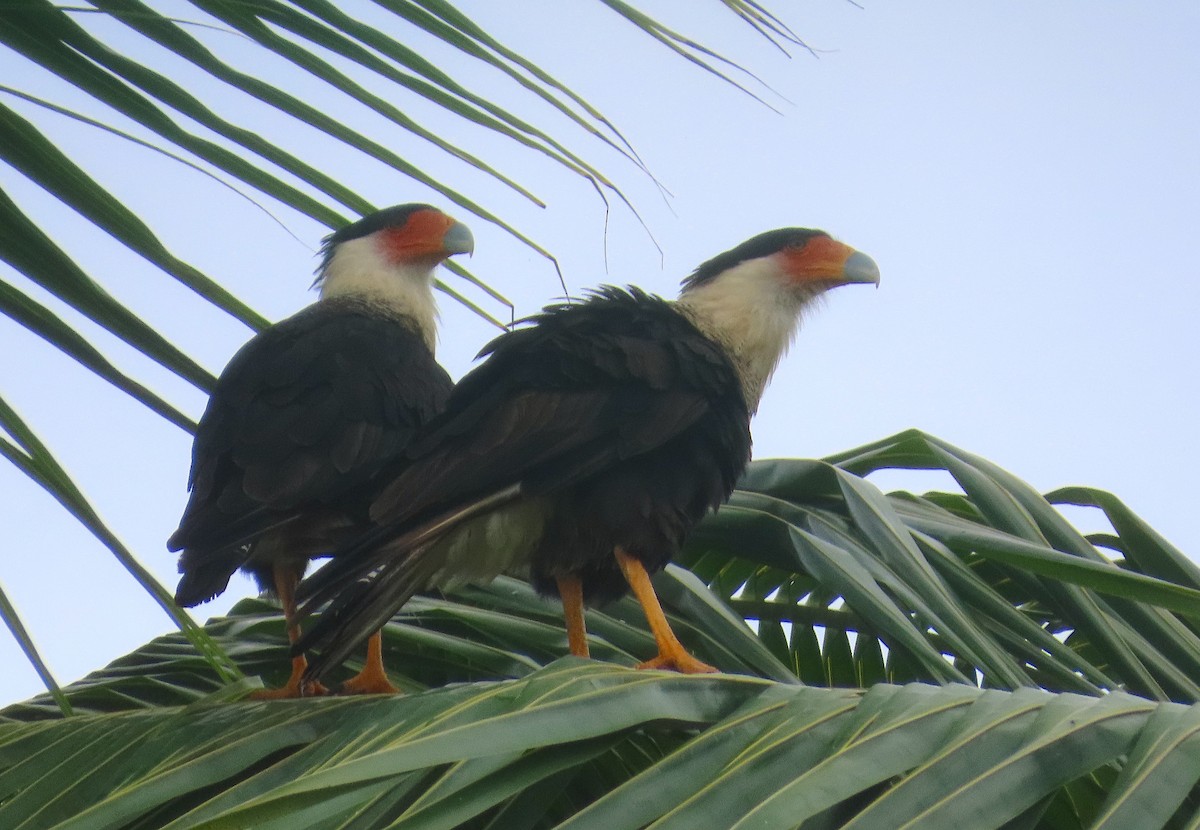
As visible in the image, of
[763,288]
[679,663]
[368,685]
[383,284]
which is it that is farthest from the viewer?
[383,284]

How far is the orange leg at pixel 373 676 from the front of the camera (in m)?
2.70

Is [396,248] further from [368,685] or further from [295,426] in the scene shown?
[368,685]

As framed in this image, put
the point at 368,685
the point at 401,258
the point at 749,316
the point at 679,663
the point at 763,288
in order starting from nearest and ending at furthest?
1. the point at 679,663
2. the point at 368,685
3. the point at 749,316
4. the point at 763,288
5. the point at 401,258

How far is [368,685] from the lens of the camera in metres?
2.73

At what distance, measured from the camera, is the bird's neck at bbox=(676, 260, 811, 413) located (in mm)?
3264

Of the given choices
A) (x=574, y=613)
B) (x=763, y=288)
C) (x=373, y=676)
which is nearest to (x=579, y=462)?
(x=574, y=613)

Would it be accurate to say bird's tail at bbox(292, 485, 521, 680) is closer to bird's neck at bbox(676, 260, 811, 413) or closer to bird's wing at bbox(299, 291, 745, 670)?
bird's wing at bbox(299, 291, 745, 670)

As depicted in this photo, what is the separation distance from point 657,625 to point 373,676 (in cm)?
56

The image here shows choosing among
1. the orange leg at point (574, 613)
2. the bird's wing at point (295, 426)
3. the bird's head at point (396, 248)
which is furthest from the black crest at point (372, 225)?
the orange leg at point (574, 613)

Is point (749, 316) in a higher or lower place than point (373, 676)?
higher

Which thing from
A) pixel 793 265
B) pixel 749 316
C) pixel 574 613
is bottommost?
pixel 574 613

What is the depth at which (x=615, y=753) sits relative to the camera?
1.67 m

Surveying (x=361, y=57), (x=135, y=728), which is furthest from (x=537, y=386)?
(x=361, y=57)

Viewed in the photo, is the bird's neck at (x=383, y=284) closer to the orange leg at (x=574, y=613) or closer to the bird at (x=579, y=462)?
the bird at (x=579, y=462)
